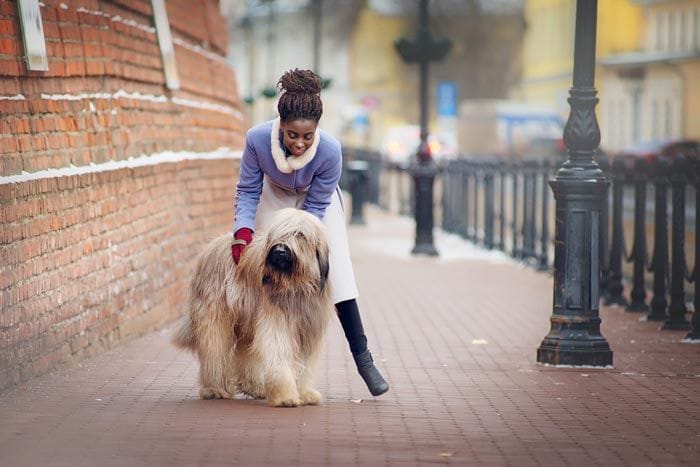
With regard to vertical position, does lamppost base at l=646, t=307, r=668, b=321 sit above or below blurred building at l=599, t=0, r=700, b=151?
above

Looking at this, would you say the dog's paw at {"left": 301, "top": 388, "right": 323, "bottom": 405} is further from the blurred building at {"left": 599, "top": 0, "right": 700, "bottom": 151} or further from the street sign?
the blurred building at {"left": 599, "top": 0, "right": 700, "bottom": 151}

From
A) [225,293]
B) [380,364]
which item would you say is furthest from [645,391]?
[225,293]

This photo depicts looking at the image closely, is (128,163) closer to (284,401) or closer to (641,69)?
(284,401)

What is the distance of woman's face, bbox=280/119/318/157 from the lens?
8.50 m

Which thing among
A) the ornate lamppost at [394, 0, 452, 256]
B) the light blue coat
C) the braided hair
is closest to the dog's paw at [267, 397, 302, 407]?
the light blue coat

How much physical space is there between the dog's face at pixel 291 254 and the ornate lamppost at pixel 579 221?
2839 millimetres

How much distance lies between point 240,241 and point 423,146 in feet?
47.0

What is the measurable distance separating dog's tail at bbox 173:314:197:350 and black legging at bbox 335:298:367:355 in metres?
0.76

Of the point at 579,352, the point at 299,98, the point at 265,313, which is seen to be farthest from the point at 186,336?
the point at 579,352

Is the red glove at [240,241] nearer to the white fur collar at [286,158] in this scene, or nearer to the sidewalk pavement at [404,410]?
the white fur collar at [286,158]

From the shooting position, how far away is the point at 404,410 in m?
8.74

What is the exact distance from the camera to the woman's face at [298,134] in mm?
8500

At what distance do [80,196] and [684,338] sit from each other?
4621 millimetres

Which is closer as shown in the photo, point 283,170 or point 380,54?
point 283,170
